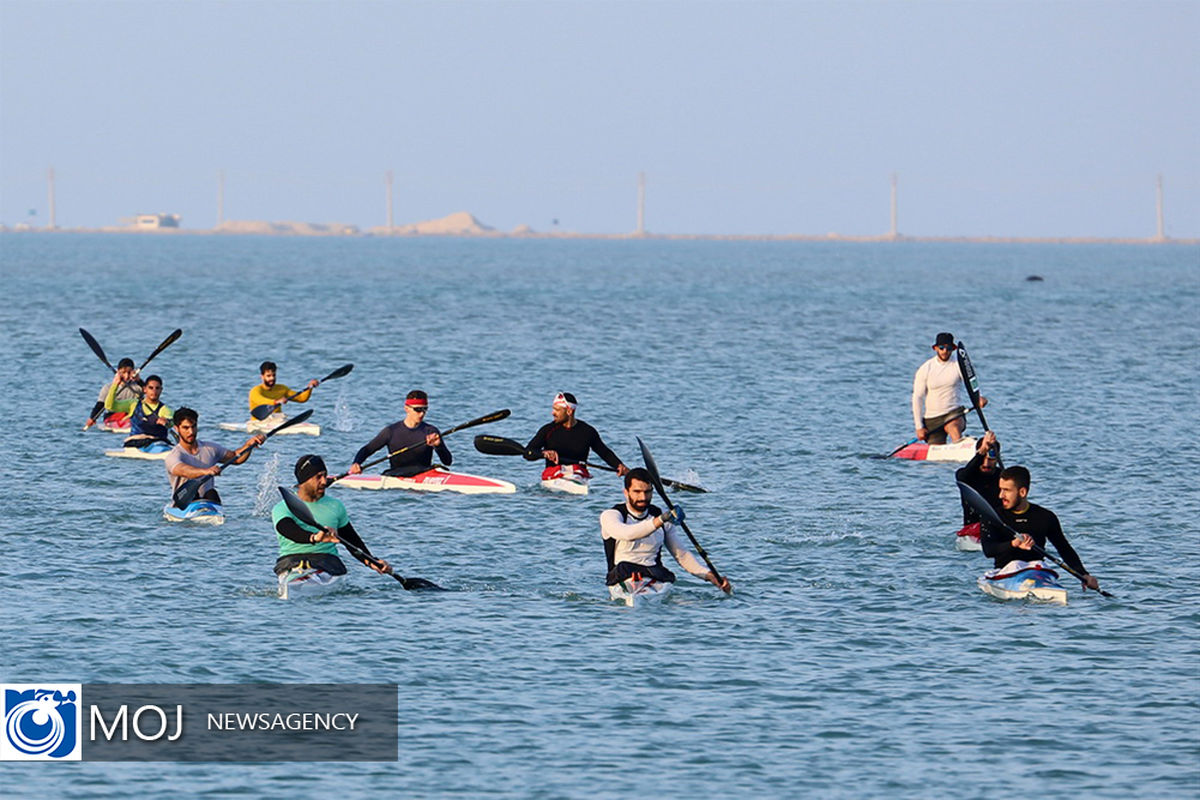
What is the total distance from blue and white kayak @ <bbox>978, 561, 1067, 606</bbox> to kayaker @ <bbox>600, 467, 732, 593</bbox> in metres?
3.46

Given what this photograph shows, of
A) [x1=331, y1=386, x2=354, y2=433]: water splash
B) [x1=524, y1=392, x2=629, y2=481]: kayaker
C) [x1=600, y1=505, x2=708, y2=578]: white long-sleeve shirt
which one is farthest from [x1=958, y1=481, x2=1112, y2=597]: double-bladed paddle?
[x1=331, y1=386, x2=354, y2=433]: water splash

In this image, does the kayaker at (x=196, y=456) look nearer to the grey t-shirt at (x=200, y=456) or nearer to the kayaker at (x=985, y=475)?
the grey t-shirt at (x=200, y=456)

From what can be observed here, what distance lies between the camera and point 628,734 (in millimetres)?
17625

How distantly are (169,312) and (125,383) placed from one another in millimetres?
54231

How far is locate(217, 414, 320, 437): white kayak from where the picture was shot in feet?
128

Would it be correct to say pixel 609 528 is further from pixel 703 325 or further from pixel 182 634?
pixel 703 325

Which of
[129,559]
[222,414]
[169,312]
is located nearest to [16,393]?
[222,414]

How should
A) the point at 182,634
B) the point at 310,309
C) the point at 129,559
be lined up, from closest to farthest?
the point at 182,634 < the point at 129,559 < the point at 310,309

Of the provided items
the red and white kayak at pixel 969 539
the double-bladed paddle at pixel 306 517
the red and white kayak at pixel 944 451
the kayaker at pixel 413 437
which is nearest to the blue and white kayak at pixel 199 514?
the kayaker at pixel 413 437

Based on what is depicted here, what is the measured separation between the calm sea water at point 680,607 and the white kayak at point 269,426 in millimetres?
432

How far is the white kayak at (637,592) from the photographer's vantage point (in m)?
22.5

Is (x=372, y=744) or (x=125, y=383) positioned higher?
(x=125, y=383)

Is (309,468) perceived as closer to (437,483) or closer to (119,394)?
(437,483)

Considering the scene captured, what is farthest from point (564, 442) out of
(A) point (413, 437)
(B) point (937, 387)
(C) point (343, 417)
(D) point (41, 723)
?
(C) point (343, 417)
